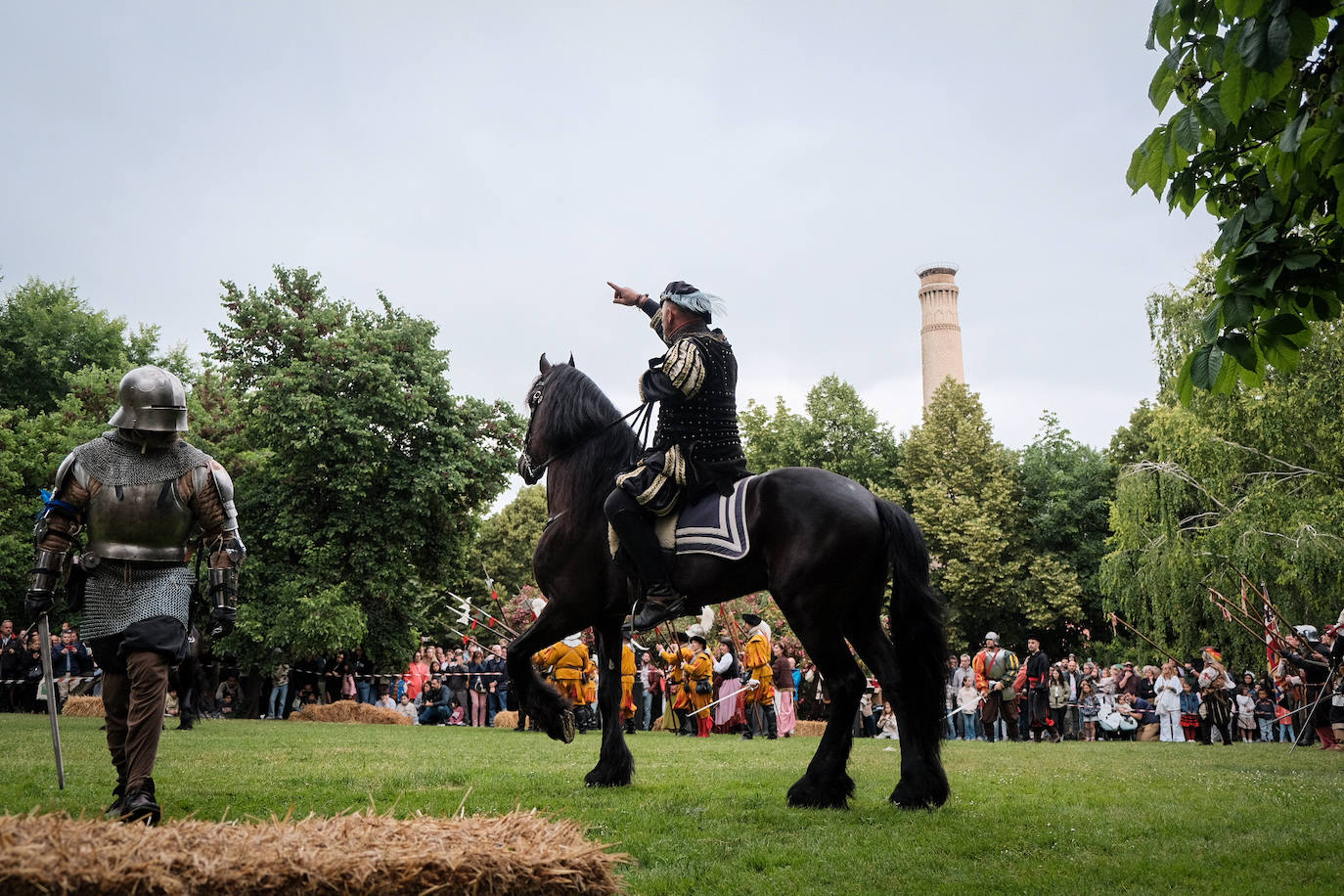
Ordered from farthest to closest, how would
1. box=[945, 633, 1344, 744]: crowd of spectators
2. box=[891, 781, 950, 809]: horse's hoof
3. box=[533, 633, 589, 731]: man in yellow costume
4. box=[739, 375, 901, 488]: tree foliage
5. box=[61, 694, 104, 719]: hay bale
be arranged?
box=[739, 375, 901, 488]: tree foliage
box=[61, 694, 104, 719]: hay bale
box=[945, 633, 1344, 744]: crowd of spectators
box=[533, 633, 589, 731]: man in yellow costume
box=[891, 781, 950, 809]: horse's hoof

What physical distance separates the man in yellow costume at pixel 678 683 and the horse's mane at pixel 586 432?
584 inches

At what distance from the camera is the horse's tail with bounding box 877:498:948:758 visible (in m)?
7.57

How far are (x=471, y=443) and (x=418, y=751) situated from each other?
19.9m

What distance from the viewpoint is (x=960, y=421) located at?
176ft

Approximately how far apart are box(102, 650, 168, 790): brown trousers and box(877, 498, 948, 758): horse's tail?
15.8 feet

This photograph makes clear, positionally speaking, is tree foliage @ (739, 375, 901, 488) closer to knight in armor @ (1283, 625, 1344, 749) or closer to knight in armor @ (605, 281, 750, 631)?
knight in armor @ (1283, 625, 1344, 749)

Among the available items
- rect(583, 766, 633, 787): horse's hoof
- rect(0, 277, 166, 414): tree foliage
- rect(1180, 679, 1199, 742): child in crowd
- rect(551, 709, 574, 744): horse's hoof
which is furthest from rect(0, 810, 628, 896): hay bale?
rect(0, 277, 166, 414): tree foliage

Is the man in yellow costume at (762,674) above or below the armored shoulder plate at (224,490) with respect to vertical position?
below

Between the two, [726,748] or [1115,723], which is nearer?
[726,748]

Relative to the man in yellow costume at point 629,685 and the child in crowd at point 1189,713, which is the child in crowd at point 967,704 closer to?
the child in crowd at point 1189,713

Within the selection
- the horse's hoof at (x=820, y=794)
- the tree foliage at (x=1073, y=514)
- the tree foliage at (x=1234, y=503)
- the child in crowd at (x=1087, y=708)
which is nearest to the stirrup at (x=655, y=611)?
the horse's hoof at (x=820, y=794)

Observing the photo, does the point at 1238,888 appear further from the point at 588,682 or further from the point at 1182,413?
the point at 1182,413

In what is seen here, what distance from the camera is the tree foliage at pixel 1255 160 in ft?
13.0

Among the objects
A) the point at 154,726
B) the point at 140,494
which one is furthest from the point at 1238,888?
the point at 140,494
